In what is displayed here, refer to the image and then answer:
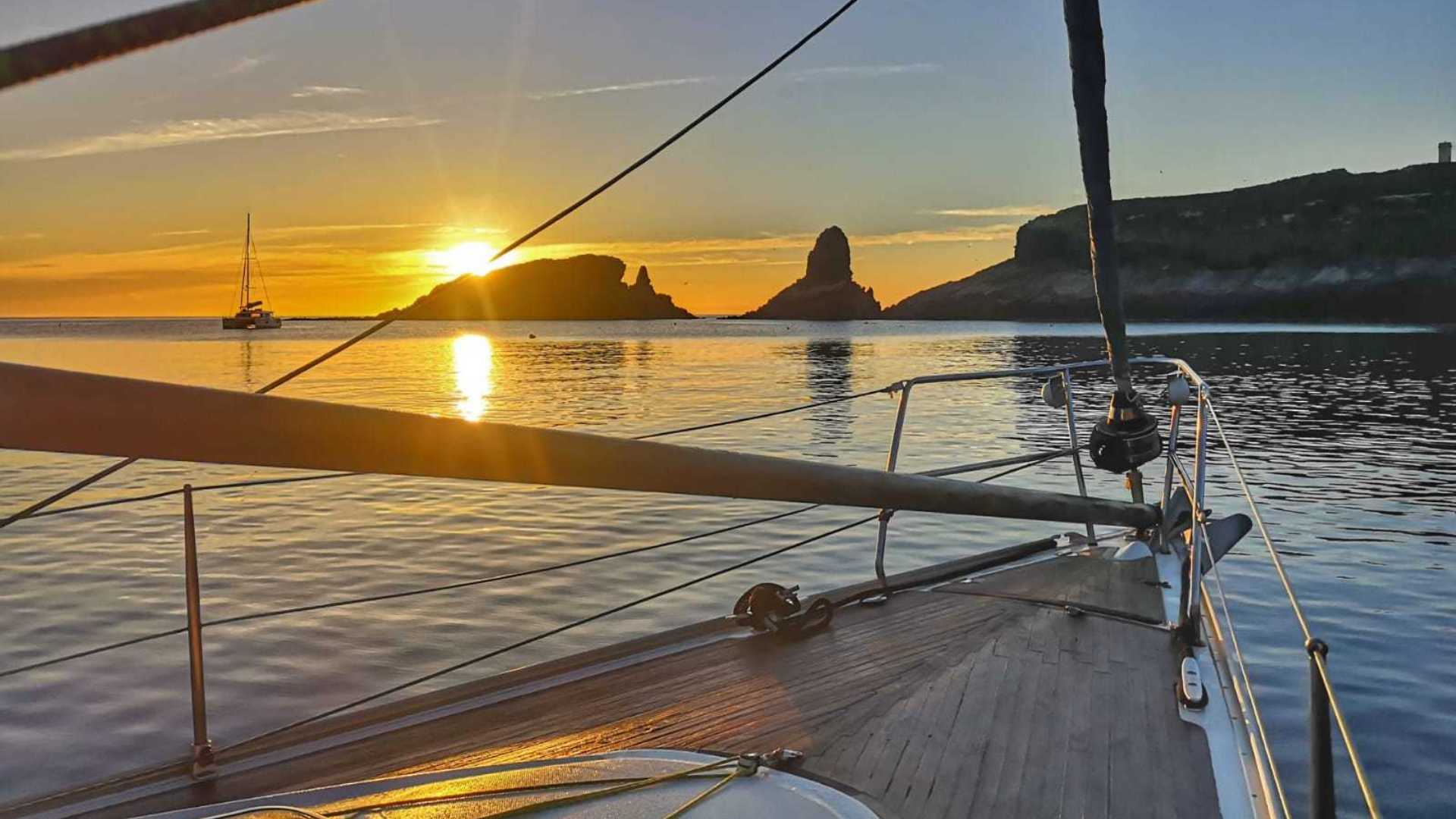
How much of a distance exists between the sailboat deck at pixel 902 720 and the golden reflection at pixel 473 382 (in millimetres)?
8556

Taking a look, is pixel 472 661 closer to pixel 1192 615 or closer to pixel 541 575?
pixel 1192 615

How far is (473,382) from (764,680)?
149 feet

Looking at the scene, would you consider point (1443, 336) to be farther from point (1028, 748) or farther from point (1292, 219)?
point (1028, 748)

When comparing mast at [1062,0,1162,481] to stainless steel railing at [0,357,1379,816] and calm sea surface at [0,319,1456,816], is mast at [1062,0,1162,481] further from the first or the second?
calm sea surface at [0,319,1456,816]

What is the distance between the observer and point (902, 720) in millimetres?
4027

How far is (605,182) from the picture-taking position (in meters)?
4.00

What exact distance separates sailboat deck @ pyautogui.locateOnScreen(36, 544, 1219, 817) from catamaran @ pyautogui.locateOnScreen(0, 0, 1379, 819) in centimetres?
1

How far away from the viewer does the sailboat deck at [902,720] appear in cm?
342

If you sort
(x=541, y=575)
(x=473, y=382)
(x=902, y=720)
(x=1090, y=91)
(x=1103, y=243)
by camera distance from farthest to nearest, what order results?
1. (x=473, y=382)
2. (x=541, y=575)
3. (x=1103, y=243)
4. (x=1090, y=91)
5. (x=902, y=720)

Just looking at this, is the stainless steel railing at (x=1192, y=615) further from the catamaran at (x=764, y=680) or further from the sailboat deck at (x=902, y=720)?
the sailboat deck at (x=902, y=720)

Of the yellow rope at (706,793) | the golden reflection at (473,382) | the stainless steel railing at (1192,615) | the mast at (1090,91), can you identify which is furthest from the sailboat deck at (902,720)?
the golden reflection at (473,382)

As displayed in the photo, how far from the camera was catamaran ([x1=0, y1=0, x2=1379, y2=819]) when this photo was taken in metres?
1.19

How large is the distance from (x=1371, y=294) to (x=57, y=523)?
137 meters

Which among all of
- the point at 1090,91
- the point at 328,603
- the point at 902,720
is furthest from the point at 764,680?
the point at 1090,91
